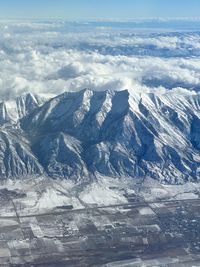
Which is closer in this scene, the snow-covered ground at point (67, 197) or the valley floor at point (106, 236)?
the valley floor at point (106, 236)

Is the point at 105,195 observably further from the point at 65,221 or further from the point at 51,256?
the point at 51,256

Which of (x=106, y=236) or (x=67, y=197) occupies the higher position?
(x=106, y=236)

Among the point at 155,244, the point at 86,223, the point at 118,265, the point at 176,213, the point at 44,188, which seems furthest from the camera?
the point at 44,188

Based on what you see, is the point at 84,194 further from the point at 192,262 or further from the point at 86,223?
the point at 192,262

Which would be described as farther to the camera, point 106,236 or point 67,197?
point 67,197

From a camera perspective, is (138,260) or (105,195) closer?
(138,260)

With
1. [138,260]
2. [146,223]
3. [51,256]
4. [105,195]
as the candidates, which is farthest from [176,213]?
[51,256]

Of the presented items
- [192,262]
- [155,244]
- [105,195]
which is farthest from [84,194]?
[192,262]

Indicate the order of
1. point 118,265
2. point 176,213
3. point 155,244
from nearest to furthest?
point 118,265, point 155,244, point 176,213

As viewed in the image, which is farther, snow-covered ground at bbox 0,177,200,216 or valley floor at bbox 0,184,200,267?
snow-covered ground at bbox 0,177,200,216
